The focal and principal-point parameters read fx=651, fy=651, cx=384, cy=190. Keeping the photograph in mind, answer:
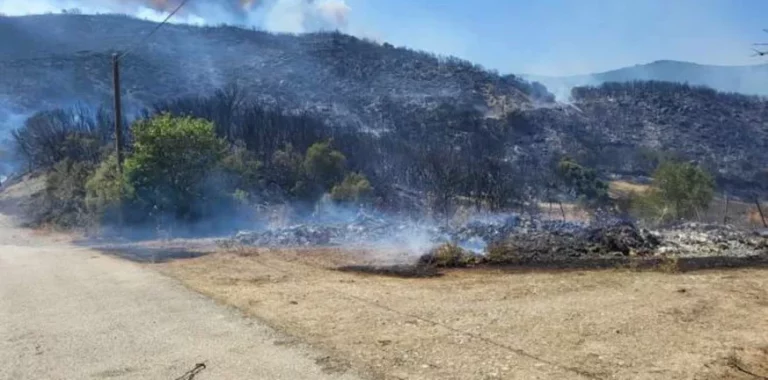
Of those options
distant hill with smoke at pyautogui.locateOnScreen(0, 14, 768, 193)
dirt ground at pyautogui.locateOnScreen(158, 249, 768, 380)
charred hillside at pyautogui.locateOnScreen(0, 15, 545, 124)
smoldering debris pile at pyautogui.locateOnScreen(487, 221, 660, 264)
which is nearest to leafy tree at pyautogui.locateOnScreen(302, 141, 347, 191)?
smoldering debris pile at pyautogui.locateOnScreen(487, 221, 660, 264)

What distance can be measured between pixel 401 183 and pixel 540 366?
4751cm

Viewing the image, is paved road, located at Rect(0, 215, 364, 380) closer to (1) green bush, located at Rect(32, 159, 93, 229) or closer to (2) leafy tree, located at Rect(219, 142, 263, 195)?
(2) leafy tree, located at Rect(219, 142, 263, 195)

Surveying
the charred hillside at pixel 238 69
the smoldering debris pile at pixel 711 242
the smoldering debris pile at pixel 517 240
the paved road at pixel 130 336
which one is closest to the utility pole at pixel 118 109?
the smoldering debris pile at pixel 517 240

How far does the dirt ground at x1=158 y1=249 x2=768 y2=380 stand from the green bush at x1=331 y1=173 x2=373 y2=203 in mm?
22147

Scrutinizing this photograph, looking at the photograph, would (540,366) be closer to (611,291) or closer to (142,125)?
(611,291)

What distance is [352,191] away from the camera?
3712 centimetres

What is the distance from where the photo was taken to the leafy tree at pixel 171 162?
24094 millimetres

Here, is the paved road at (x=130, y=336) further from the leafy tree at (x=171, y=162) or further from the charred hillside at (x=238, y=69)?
the charred hillside at (x=238, y=69)

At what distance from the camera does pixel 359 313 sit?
8.77 m

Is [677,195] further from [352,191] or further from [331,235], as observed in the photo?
[331,235]

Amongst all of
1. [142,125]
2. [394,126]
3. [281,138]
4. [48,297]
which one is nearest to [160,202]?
[142,125]

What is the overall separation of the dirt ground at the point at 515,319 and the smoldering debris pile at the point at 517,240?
2715 millimetres

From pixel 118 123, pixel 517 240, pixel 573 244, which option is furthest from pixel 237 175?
pixel 573 244

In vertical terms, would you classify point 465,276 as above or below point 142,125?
below
